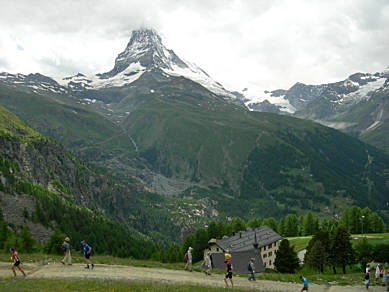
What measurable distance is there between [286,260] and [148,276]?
49.9m

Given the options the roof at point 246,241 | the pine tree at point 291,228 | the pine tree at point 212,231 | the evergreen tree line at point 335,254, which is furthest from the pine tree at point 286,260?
the pine tree at point 291,228

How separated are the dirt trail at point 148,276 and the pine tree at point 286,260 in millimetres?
36470

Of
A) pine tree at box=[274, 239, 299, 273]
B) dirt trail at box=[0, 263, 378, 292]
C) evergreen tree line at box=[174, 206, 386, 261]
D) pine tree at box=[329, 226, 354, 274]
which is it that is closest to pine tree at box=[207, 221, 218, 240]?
evergreen tree line at box=[174, 206, 386, 261]

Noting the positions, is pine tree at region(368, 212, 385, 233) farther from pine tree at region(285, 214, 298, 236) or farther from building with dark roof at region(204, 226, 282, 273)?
building with dark roof at region(204, 226, 282, 273)

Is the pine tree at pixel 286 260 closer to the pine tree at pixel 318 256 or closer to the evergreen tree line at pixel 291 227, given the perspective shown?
the pine tree at pixel 318 256

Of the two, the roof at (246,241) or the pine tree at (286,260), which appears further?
the roof at (246,241)

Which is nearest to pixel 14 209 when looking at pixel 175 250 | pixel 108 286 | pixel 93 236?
pixel 93 236

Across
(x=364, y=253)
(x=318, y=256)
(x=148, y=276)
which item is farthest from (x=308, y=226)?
(x=148, y=276)

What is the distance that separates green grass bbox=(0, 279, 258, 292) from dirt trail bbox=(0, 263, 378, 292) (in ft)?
10.3

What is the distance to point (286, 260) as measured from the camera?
277ft

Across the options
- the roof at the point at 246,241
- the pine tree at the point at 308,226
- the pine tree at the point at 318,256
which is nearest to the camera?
the pine tree at the point at 318,256

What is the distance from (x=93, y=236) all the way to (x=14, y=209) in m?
35.1

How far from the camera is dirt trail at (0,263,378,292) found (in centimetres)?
4212

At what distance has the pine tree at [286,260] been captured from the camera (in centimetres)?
8394
